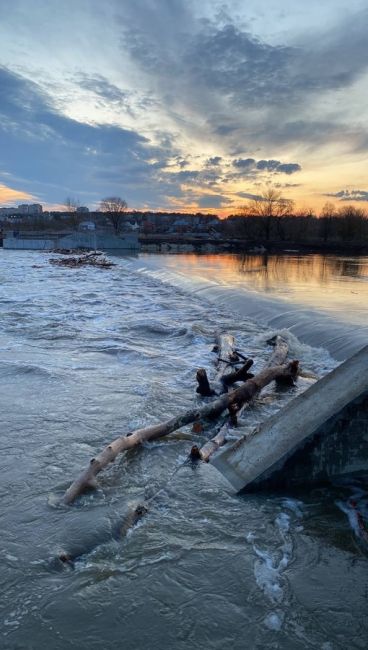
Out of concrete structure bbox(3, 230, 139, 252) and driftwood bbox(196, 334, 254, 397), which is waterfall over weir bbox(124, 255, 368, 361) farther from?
concrete structure bbox(3, 230, 139, 252)

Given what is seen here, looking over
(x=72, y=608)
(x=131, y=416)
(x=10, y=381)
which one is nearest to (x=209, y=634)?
(x=72, y=608)

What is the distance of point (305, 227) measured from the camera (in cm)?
12912

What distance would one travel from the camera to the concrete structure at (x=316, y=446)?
17.1 ft

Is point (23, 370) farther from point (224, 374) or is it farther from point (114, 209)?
point (114, 209)

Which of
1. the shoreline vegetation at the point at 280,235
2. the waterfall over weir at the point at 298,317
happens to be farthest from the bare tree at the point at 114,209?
the waterfall over weir at the point at 298,317

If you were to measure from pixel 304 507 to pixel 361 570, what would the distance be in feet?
3.24

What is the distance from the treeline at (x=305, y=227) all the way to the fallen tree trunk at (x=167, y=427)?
106 metres

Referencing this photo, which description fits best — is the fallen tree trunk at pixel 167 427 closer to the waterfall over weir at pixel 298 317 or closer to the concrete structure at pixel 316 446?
the concrete structure at pixel 316 446

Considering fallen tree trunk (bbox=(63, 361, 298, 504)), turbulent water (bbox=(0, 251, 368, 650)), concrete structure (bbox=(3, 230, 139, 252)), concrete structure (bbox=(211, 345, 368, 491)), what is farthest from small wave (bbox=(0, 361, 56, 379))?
concrete structure (bbox=(3, 230, 139, 252))

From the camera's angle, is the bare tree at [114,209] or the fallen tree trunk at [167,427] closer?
the fallen tree trunk at [167,427]

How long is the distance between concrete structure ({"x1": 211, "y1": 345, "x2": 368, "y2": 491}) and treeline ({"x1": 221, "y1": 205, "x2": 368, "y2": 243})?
109m

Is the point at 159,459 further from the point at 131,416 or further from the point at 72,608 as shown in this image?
the point at 72,608

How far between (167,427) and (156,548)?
7.99 ft

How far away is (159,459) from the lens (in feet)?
20.1
